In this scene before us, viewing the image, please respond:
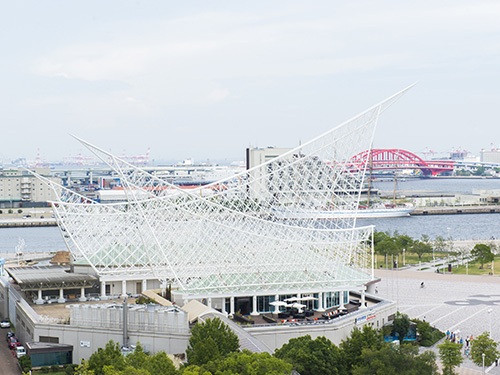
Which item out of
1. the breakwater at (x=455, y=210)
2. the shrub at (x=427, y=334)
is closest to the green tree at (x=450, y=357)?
the shrub at (x=427, y=334)

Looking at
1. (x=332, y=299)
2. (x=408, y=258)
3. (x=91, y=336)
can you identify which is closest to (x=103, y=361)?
(x=91, y=336)

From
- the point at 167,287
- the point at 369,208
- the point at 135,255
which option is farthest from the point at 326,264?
the point at 369,208

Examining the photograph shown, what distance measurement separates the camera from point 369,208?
105 meters

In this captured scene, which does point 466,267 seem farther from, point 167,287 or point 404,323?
point 167,287

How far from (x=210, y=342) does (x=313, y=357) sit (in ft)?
10.3

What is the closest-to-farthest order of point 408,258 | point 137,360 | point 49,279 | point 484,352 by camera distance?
point 137,360, point 484,352, point 49,279, point 408,258

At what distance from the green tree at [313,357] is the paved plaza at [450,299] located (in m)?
5.13

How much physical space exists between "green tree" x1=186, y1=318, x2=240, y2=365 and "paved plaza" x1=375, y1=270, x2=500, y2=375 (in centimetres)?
836

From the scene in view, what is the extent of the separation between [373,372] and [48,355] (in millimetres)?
11000

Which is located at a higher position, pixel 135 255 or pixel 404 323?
pixel 135 255

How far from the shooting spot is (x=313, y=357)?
22.8 m

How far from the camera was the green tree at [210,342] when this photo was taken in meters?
22.1

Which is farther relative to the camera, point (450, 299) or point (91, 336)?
point (450, 299)

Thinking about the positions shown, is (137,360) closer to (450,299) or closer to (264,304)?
(264,304)
